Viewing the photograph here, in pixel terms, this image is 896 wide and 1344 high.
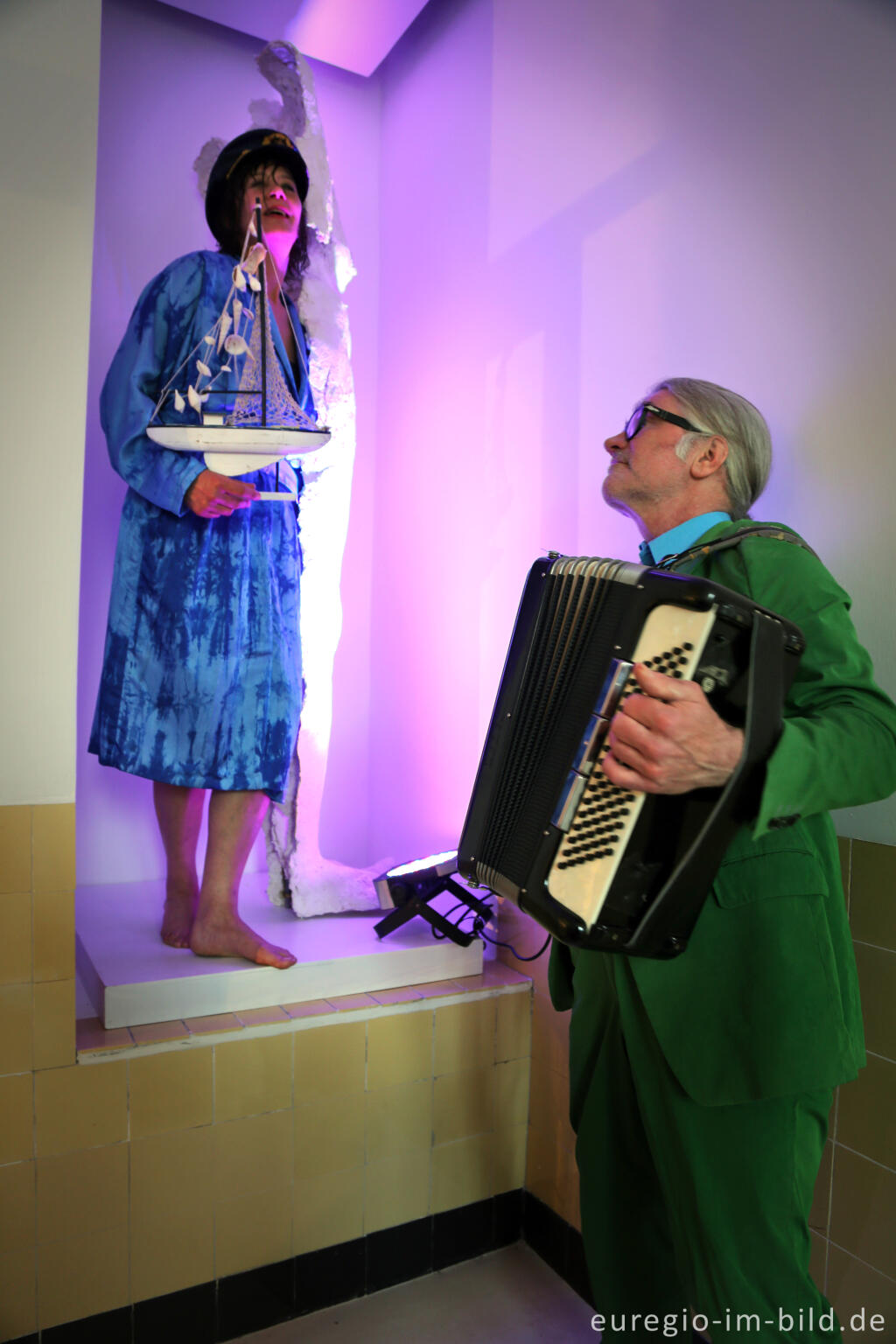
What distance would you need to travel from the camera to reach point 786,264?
1.79 m

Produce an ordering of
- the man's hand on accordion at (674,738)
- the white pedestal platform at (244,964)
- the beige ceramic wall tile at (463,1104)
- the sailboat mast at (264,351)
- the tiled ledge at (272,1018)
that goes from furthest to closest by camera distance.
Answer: the beige ceramic wall tile at (463,1104), the sailboat mast at (264,351), the white pedestal platform at (244,964), the tiled ledge at (272,1018), the man's hand on accordion at (674,738)

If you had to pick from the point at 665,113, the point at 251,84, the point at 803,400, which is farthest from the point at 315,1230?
the point at 251,84

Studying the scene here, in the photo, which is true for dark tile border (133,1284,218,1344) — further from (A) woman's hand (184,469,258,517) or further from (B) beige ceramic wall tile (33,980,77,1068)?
(A) woman's hand (184,469,258,517)

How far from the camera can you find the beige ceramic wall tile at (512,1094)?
2.23m

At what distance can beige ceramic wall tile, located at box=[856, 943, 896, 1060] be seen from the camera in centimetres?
151

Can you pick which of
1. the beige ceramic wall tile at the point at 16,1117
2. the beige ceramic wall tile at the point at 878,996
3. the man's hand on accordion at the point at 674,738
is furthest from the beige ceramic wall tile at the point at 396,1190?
the man's hand on accordion at the point at 674,738

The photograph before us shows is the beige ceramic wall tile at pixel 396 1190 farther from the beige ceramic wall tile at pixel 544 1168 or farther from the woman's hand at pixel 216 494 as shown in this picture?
the woman's hand at pixel 216 494

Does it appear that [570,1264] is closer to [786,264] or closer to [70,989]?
[70,989]

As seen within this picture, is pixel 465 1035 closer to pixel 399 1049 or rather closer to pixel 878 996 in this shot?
pixel 399 1049

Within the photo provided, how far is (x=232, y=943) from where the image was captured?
2.07 m

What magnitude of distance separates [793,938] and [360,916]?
57.1 inches

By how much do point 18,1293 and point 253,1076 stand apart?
20.4 inches

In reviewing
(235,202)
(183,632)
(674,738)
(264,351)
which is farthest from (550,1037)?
(235,202)

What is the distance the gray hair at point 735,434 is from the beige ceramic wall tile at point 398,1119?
1.38m
